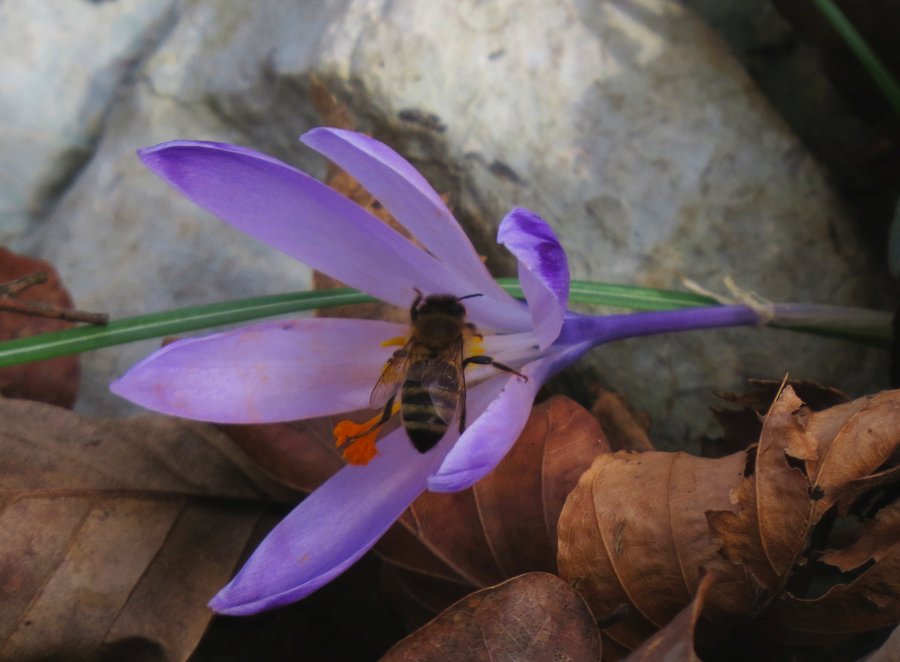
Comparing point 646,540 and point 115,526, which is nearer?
point 646,540

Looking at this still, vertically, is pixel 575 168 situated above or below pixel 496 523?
above

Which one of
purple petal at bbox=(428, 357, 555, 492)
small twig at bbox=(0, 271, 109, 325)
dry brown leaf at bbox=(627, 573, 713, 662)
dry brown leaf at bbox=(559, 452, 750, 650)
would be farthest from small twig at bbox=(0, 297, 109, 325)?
dry brown leaf at bbox=(627, 573, 713, 662)

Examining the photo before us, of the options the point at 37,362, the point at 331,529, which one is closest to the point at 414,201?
the point at 331,529

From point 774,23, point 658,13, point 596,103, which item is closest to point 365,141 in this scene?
point 596,103

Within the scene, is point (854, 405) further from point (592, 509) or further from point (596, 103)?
point (596, 103)

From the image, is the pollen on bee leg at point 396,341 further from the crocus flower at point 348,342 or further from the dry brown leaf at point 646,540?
the dry brown leaf at point 646,540

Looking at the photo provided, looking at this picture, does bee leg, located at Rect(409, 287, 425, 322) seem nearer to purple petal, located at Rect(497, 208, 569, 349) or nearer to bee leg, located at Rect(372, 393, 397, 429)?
bee leg, located at Rect(372, 393, 397, 429)

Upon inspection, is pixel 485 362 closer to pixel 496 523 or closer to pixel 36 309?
pixel 496 523
